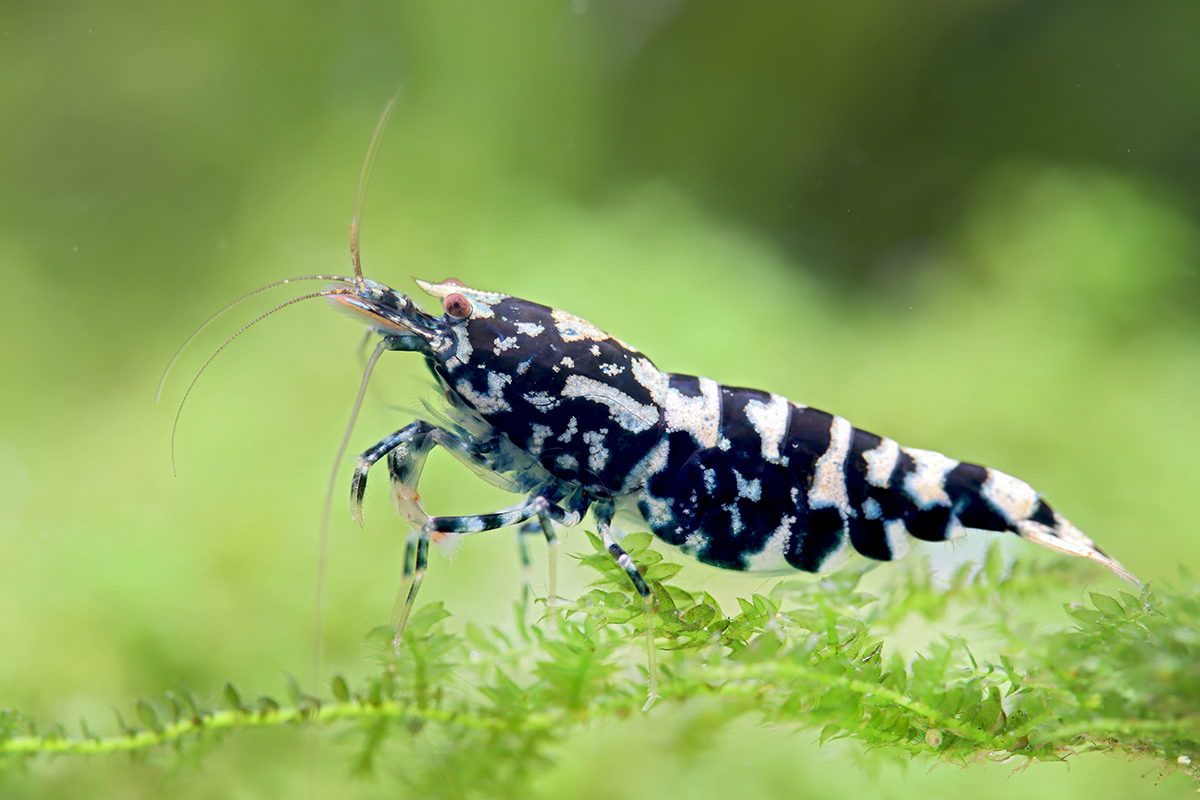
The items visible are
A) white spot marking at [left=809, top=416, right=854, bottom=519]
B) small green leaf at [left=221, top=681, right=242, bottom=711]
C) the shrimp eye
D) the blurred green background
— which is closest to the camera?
small green leaf at [left=221, top=681, right=242, bottom=711]

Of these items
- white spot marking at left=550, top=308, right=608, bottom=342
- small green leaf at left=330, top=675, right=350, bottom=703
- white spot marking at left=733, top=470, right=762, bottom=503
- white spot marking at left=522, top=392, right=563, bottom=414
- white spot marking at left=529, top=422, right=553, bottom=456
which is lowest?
small green leaf at left=330, top=675, right=350, bottom=703

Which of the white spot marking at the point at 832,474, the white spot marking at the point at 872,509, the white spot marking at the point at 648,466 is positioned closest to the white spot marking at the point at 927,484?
the white spot marking at the point at 872,509

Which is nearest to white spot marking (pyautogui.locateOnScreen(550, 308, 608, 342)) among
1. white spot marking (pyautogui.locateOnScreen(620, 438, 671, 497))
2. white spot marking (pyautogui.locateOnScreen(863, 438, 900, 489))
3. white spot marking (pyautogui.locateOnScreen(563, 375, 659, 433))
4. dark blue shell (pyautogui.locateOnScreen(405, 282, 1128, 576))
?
dark blue shell (pyautogui.locateOnScreen(405, 282, 1128, 576))

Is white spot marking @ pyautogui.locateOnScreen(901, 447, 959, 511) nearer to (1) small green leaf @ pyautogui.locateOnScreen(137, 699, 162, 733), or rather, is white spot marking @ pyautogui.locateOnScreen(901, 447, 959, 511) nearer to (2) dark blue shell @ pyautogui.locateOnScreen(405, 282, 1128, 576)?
(2) dark blue shell @ pyautogui.locateOnScreen(405, 282, 1128, 576)

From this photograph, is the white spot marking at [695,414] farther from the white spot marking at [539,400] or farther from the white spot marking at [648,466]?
the white spot marking at [539,400]

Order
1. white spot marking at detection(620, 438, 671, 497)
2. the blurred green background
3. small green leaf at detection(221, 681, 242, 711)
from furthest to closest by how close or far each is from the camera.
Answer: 1. the blurred green background
2. white spot marking at detection(620, 438, 671, 497)
3. small green leaf at detection(221, 681, 242, 711)

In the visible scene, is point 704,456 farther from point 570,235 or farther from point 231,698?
point 570,235
